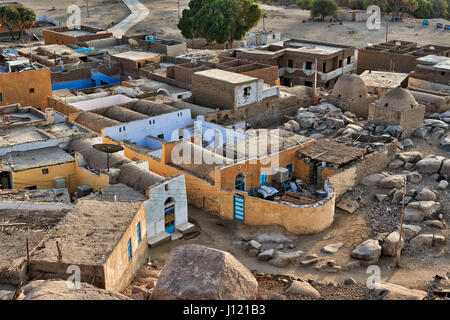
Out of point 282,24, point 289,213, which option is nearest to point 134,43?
point 282,24

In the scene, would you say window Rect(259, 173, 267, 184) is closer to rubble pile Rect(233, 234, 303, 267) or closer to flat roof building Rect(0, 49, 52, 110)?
rubble pile Rect(233, 234, 303, 267)

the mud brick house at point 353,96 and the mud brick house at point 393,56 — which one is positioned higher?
the mud brick house at point 393,56

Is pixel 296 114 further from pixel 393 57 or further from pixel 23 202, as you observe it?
pixel 23 202

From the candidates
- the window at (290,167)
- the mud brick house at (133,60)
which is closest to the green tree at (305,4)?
the mud brick house at (133,60)

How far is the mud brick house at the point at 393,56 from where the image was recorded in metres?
40.9

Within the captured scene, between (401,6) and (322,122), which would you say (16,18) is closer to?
(322,122)

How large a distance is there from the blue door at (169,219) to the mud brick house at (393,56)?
26856 mm

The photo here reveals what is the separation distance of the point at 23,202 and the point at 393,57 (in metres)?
31.8

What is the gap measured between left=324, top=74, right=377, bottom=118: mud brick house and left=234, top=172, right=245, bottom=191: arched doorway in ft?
43.1

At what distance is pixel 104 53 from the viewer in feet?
154

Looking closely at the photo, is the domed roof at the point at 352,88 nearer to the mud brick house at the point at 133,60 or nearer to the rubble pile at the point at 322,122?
the rubble pile at the point at 322,122

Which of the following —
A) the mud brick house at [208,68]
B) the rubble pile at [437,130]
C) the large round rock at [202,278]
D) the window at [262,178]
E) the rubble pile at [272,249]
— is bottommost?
the rubble pile at [272,249]

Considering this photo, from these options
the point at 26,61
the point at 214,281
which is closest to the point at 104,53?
the point at 26,61

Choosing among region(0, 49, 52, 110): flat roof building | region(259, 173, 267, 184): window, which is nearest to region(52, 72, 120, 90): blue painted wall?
region(0, 49, 52, 110): flat roof building
